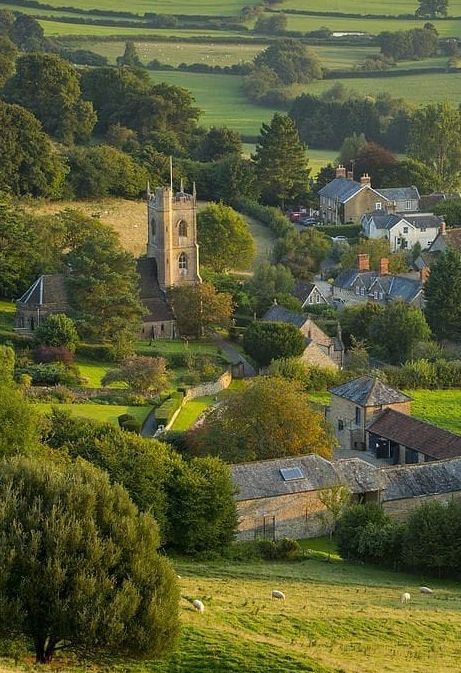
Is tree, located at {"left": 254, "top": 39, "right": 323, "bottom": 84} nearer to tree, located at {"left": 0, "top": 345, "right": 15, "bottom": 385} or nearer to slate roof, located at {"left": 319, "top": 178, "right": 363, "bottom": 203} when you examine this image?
slate roof, located at {"left": 319, "top": 178, "right": 363, "bottom": 203}

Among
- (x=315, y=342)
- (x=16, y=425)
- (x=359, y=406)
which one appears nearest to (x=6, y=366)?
(x=16, y=425)

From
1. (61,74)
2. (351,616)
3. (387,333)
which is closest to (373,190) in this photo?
(61,74)

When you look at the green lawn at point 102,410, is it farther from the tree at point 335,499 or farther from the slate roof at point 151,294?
the slate roof at point 151,294

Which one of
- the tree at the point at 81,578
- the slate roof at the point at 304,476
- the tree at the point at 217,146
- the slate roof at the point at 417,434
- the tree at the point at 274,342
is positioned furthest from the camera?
the tree at the point at 217,146

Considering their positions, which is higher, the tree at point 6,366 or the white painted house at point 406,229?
the tree at point 6,366

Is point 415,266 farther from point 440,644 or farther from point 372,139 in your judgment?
point 440,644

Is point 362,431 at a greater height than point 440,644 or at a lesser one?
lesser

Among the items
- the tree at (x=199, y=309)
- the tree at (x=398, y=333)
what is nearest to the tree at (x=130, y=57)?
the tree at (x=199, y=309)
